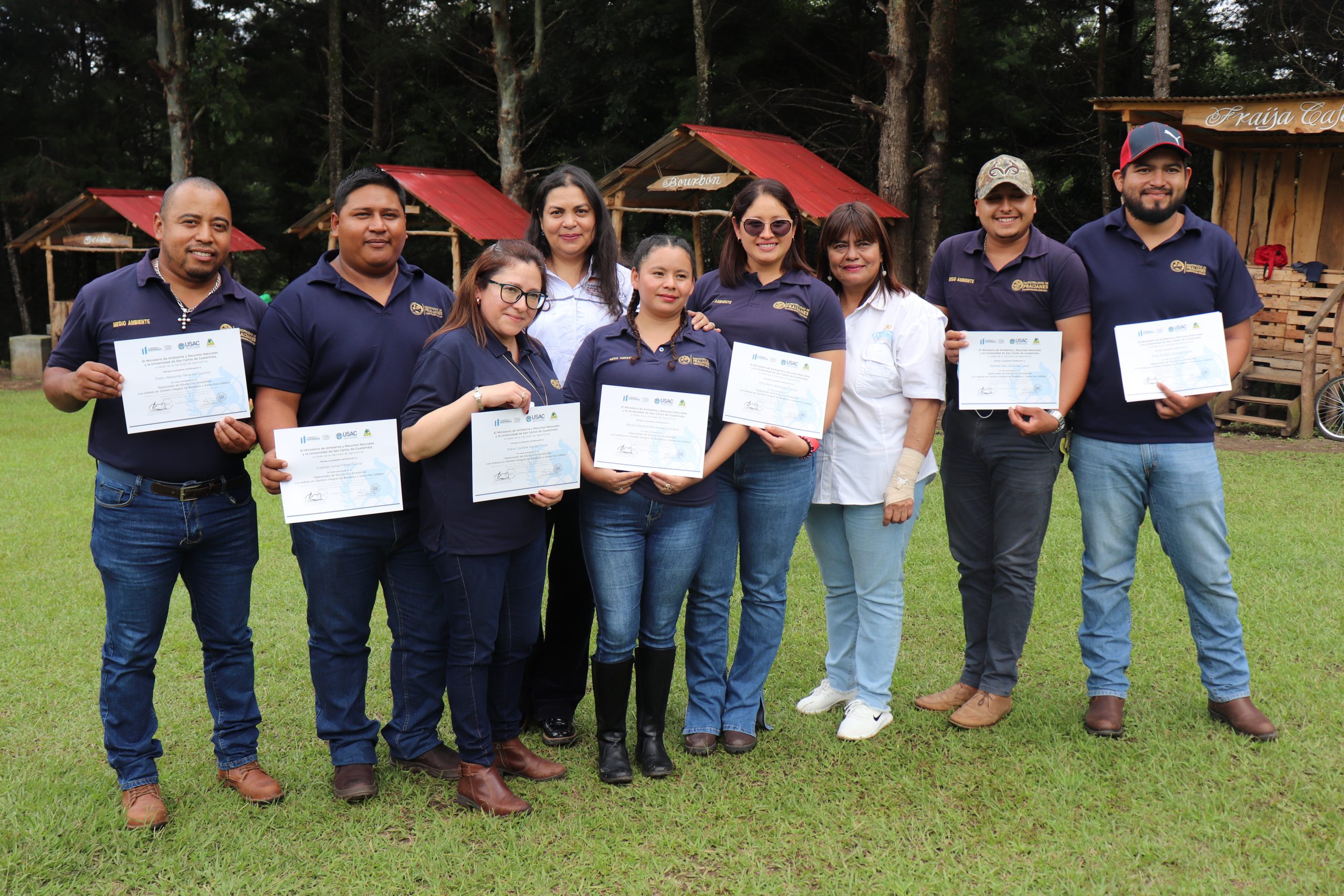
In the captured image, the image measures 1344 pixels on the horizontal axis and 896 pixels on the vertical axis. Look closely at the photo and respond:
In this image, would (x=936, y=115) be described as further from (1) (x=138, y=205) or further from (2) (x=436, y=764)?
(1) (x=138, y=205)

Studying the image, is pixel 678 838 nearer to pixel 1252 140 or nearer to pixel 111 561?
pixel 111 561

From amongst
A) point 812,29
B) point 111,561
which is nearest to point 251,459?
point 111,561

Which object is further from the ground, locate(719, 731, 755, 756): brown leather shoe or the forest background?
the forest background

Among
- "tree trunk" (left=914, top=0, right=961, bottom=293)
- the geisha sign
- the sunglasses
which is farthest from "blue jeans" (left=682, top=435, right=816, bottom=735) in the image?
"tree trunk" (left=914, top=0, right=961, bottom=293)

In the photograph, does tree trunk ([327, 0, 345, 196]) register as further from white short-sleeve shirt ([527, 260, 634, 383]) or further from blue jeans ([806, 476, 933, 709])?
blue jeans ([806, 476, 933, 709])

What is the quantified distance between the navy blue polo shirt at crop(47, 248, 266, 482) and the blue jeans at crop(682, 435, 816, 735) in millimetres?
1707

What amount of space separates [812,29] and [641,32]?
306 centimetres

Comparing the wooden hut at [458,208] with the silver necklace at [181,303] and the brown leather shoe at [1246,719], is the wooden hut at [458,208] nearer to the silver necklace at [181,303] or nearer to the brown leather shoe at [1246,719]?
the silver necklace at [181,303]

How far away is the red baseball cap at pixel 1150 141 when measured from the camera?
372 cm

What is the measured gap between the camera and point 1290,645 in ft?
15.9

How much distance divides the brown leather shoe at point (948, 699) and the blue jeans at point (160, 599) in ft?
8.48

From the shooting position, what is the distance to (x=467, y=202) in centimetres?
1543

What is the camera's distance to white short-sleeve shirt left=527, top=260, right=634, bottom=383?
12.2 ft

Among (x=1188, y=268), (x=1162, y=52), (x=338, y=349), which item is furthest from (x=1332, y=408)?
(x=338, y=349)
